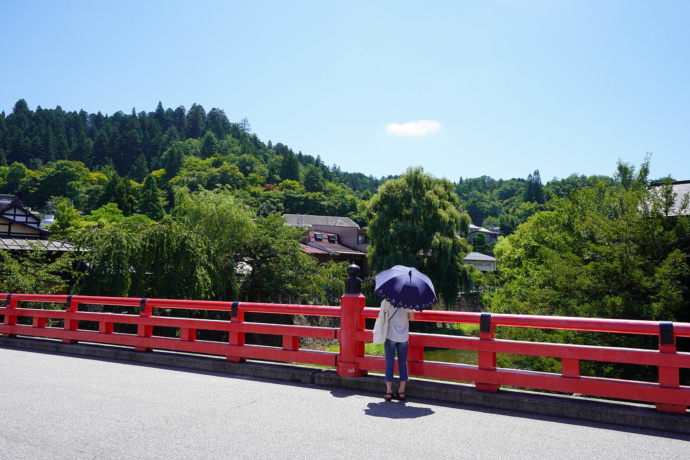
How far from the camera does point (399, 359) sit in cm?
637

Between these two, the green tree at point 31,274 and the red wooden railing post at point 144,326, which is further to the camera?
the green tree at point 31,274

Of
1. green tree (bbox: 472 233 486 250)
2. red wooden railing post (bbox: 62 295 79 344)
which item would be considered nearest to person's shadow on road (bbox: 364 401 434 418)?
red wooden railing post (bbox: 62 295 79 344)

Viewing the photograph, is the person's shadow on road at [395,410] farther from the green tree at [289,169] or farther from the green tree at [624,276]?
the green tree at [289,169]

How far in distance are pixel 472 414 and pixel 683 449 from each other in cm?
202

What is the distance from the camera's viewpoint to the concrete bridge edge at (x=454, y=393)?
527 cm

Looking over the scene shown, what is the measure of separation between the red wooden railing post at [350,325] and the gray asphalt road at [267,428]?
1.15 feet

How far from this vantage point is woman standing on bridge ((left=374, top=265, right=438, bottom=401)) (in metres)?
6.14

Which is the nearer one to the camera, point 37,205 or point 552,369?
point 552,369

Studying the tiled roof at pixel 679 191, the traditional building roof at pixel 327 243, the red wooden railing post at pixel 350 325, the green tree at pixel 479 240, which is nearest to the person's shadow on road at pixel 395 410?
the red wooden railing post at pixel 350 325

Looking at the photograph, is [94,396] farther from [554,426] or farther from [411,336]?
[554,426]

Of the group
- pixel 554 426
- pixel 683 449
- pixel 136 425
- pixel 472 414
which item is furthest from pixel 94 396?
pixel 683 449

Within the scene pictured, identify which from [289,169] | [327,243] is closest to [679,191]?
[327,243]

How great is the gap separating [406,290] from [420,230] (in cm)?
3017

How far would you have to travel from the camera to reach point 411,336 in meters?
6.77
